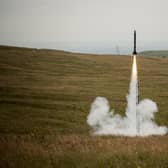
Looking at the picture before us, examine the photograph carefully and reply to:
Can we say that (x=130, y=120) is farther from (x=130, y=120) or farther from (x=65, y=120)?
(x=65, y=120)

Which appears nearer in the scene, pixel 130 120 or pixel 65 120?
pixel 65 120

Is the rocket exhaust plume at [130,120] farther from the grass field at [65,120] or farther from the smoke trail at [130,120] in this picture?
the grass field at [65,120]

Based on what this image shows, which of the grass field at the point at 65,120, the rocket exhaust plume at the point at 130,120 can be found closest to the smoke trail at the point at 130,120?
the rocket exhaust plume at the point at 130,120

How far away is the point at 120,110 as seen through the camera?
158 ft

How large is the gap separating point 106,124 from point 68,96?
61.5ft

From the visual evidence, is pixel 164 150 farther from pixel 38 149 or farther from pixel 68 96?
pixel 68 96

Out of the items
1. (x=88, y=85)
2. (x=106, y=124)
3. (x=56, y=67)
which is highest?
(x=56, y=67)

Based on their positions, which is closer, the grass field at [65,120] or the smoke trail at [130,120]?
the grass field at [65,120]

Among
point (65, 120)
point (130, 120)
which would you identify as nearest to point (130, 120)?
point (130, 120)

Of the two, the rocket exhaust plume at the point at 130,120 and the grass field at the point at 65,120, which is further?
the rocket exhaust plume at the point at 130,120

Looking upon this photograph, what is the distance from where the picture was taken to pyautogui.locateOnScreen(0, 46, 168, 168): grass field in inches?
566

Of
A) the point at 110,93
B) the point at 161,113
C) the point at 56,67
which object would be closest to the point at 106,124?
the point at 161,113

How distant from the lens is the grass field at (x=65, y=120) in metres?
14.4

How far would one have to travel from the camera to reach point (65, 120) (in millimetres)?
40156
